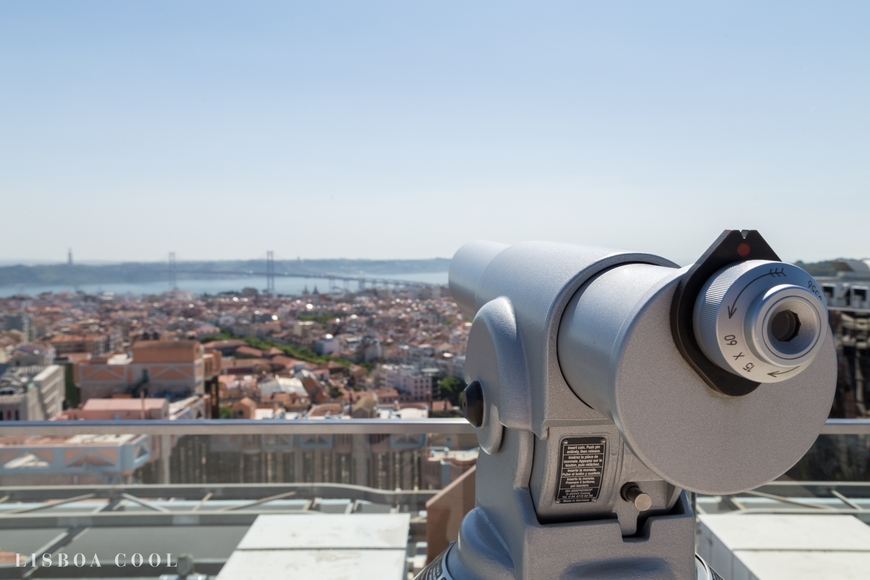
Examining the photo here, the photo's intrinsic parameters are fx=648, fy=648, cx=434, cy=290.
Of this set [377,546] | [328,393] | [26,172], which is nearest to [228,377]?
[328,393]

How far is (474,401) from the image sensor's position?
0.86 meters

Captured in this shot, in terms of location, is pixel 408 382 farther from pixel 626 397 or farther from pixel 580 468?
pixel 626 397

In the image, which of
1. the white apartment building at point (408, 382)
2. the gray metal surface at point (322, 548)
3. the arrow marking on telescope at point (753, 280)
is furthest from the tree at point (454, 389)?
the white apartment building at point (408, 382)

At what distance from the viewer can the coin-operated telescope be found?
0.50 m

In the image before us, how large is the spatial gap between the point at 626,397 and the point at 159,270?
15.2 meters

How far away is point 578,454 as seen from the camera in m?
0.76

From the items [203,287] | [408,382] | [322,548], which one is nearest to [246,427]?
[322,548]

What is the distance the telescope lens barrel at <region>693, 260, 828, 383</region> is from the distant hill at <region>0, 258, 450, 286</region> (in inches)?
245

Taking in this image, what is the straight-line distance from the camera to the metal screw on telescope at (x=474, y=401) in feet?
2.81

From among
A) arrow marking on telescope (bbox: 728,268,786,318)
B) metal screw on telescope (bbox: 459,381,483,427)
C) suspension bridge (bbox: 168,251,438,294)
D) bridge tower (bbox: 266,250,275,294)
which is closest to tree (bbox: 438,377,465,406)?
metal screw on telescope (bbox: 459,381,483,427)

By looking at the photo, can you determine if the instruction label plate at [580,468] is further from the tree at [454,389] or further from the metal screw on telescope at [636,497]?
the tree at [454,389]

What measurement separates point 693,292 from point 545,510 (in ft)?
1.23

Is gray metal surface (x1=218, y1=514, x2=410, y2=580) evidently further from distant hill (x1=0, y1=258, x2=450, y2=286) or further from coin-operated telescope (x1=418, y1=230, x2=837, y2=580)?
distant hill (x1=0, y1=258, x2=450, y2=286)

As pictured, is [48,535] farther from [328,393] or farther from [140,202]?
[140,202]
